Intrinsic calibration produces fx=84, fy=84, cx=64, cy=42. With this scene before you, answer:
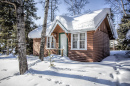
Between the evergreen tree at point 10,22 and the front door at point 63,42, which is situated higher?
the evergreen tree at point 10,22

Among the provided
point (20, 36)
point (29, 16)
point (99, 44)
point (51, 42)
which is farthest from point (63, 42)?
point (29, 16)

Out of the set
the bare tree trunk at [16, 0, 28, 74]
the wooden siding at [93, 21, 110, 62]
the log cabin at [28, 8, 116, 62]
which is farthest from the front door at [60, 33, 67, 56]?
the bare tree trunk at [16, 0, 28, 74]

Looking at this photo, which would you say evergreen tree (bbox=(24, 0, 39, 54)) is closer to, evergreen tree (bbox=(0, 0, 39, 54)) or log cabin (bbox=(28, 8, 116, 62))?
evergreen tree (bbox=(0, 0, 39, 54))

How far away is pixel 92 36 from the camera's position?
24.3ft

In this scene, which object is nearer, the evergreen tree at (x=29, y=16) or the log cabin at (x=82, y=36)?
the log cabin at (x=82, y=36)

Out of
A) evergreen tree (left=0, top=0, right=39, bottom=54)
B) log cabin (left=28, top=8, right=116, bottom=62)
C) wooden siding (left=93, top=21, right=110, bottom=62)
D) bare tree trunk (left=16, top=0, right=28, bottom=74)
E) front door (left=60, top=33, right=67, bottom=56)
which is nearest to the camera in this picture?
bare tree trunk (left=16, top=0, right=28, bottom=74)

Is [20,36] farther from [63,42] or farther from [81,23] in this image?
[63,42]

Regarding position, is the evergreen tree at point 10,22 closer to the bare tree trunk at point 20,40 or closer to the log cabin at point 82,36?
the log cabin at point 82,36

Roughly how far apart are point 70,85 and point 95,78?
3.75ft

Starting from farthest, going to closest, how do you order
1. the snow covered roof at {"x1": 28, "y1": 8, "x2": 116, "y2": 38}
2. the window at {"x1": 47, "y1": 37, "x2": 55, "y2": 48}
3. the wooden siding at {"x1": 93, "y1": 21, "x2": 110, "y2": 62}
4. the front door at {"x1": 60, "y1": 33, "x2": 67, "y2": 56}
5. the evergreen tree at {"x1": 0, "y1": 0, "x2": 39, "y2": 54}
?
the evergreen tree at {"x1": 0, "y1": 0, "x2": 39, "y2": 54}, the window at {"x1": 47, "y1": 37, "x2": 55, "y2": 48}, the front door at {"x1": 60, "y1": 33, "x2": 67, "y2": 56}, the wooden siding at {"x1": 93, "y1": 21, "x2": 110, "y2": 62}, the snow covered roof at {"x1": 28, "y1": 8, "x2": 116, "y2": 38}

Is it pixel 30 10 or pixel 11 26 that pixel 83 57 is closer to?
pixel 11 26

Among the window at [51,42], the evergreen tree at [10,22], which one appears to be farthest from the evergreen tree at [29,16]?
the window at [51,42]

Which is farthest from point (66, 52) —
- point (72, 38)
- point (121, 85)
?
point (121, 85)

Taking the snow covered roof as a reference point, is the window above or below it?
below
